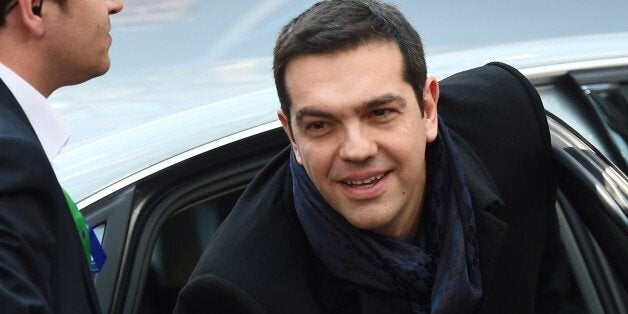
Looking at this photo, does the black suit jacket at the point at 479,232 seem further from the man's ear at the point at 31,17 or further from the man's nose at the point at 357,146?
the man's ear at the point at 31,17

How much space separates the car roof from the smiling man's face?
0.26 metres

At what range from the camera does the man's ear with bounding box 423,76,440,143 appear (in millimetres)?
2420

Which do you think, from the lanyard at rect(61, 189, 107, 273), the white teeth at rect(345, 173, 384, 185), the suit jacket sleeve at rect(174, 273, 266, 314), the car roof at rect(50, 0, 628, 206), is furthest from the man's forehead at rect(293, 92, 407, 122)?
the lanyard at rect(61, 189, 107, 273)

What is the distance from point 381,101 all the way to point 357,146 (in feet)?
0.38

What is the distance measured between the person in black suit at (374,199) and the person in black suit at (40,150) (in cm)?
39

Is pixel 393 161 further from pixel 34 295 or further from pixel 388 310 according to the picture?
pixel 34 295

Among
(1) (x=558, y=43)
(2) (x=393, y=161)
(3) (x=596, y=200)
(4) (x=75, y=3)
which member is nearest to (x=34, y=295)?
(4) (x=75, y=3)

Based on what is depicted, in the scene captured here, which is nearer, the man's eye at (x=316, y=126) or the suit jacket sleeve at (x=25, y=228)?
the suit jacket sleeve at (x=25, y=228)

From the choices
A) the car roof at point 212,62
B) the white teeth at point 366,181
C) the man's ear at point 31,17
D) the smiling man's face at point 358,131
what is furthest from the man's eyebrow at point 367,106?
the man's ear at point 31,17

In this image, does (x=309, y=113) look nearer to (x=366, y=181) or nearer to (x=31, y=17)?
(x=366, y=181)

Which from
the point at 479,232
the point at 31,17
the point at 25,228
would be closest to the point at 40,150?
the point at 25,228

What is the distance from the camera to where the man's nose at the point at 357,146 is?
7.20 ft

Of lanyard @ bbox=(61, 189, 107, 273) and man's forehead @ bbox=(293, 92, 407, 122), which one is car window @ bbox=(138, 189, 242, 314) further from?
man's forehead @ bbox=(293, 92, 407, 122)

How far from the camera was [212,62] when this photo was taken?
3270 mm
